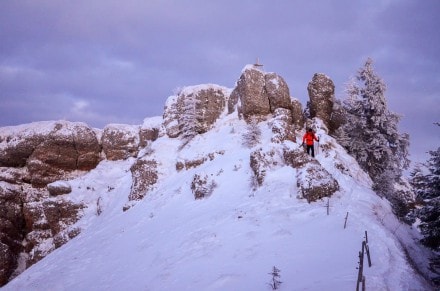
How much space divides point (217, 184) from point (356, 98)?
14.1 meters

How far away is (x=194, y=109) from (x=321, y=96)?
39.1 ft

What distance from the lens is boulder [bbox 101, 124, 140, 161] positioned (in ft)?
122

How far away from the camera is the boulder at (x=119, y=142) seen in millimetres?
37250

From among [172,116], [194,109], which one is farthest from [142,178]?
[172,116]

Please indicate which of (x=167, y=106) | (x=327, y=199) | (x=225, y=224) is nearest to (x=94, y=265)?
(x=225, y=224)

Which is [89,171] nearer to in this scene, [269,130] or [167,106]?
[167,106]

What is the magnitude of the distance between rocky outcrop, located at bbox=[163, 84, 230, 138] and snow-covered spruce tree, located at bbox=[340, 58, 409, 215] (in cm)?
1252

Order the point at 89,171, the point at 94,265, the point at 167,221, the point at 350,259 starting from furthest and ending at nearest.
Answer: the point at 89,171 → the point at 167,221 → the point at 94,265 → the point at 350,259

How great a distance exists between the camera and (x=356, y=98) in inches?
1112

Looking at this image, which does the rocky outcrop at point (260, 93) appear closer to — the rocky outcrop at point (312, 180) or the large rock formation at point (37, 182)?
the rocky outcrop at point (312, 180)

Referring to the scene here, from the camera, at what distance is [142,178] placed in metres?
29.6

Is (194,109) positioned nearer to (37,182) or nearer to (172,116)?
(172,116)

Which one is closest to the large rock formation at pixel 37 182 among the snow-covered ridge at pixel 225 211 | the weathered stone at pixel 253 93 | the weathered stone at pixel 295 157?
the snow-covered ridge at pixel 225 211

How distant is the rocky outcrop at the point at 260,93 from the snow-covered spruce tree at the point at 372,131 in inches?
233
